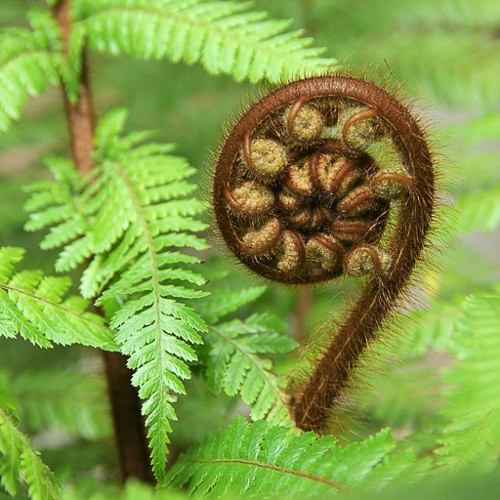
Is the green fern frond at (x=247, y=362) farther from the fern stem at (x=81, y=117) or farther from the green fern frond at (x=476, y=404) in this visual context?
the fern stem at (x=81, y=117)

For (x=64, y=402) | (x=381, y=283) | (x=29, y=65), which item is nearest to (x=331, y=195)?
(x=381, y=283)

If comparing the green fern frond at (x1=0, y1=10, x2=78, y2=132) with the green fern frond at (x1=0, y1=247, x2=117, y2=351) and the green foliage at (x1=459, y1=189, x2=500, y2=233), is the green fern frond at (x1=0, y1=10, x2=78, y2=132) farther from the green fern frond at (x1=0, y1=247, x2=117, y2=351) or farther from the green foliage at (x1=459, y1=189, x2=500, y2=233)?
the green foliage at (x1=459, y1=189, x2=500, y2=233)

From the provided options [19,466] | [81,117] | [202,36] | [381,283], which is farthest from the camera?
[81,117]

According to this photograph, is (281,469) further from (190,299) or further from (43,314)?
(43,314)

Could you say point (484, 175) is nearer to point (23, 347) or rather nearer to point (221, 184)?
point (221, 184)

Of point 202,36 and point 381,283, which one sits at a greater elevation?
point 202,36

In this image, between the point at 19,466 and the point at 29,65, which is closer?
the point at 19,466

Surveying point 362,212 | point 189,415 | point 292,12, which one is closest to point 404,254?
point 362,212

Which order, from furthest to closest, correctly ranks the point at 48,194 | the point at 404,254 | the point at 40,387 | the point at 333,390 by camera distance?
the point at 40,387 < the point at 48,194 < the point at 333,390 < the point at 404,254
